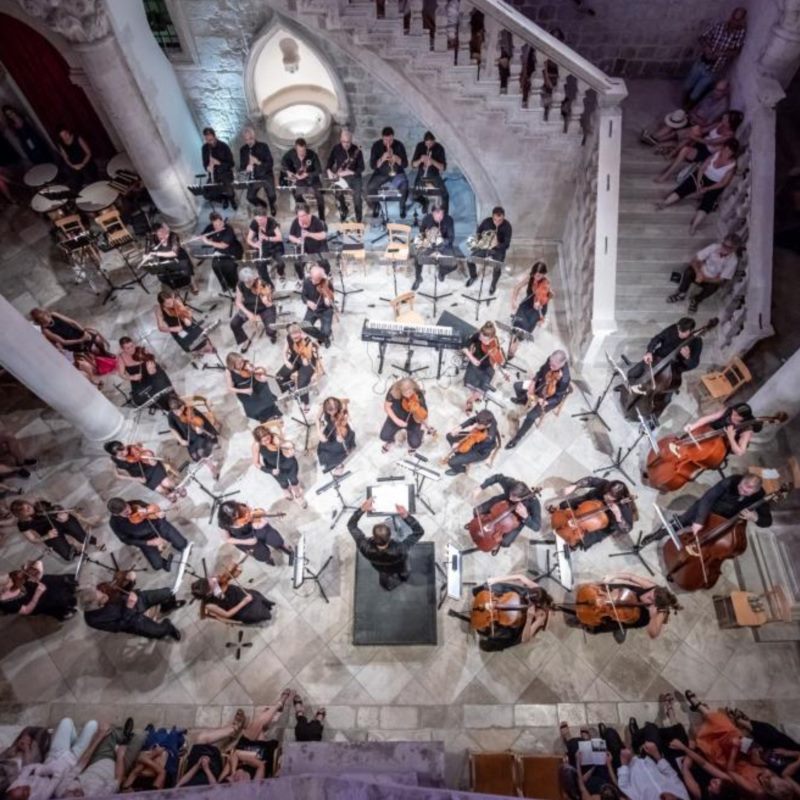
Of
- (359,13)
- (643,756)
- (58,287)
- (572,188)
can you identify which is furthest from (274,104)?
(643,756)

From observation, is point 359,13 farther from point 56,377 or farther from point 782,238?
point 782,238

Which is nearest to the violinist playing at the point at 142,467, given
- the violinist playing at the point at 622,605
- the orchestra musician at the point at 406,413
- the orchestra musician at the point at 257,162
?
the orchestra musician at the point at 406,413

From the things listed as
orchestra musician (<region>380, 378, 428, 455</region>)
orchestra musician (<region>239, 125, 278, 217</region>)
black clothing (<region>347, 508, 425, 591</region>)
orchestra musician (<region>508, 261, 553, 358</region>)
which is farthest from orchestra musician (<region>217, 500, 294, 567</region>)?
orchestra musician (<region>239, 125, 278, 217</region>)

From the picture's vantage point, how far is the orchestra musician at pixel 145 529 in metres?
6.87

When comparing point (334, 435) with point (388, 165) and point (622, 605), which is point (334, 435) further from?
point (388, 165)

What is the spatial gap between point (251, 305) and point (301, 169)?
2553 millimetres

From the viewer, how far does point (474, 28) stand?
906 centimetres

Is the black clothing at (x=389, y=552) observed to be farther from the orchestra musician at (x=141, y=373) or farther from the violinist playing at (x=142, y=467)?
the orchestra musician at (x=141, y=373)


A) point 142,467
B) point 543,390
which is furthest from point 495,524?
point 142,467

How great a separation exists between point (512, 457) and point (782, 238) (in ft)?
18.7

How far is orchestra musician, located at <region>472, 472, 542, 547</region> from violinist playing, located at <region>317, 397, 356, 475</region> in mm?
1831

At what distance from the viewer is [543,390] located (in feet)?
26.0

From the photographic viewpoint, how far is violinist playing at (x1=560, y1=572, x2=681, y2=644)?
21.1ft

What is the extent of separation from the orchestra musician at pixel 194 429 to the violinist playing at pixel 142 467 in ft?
1.32
